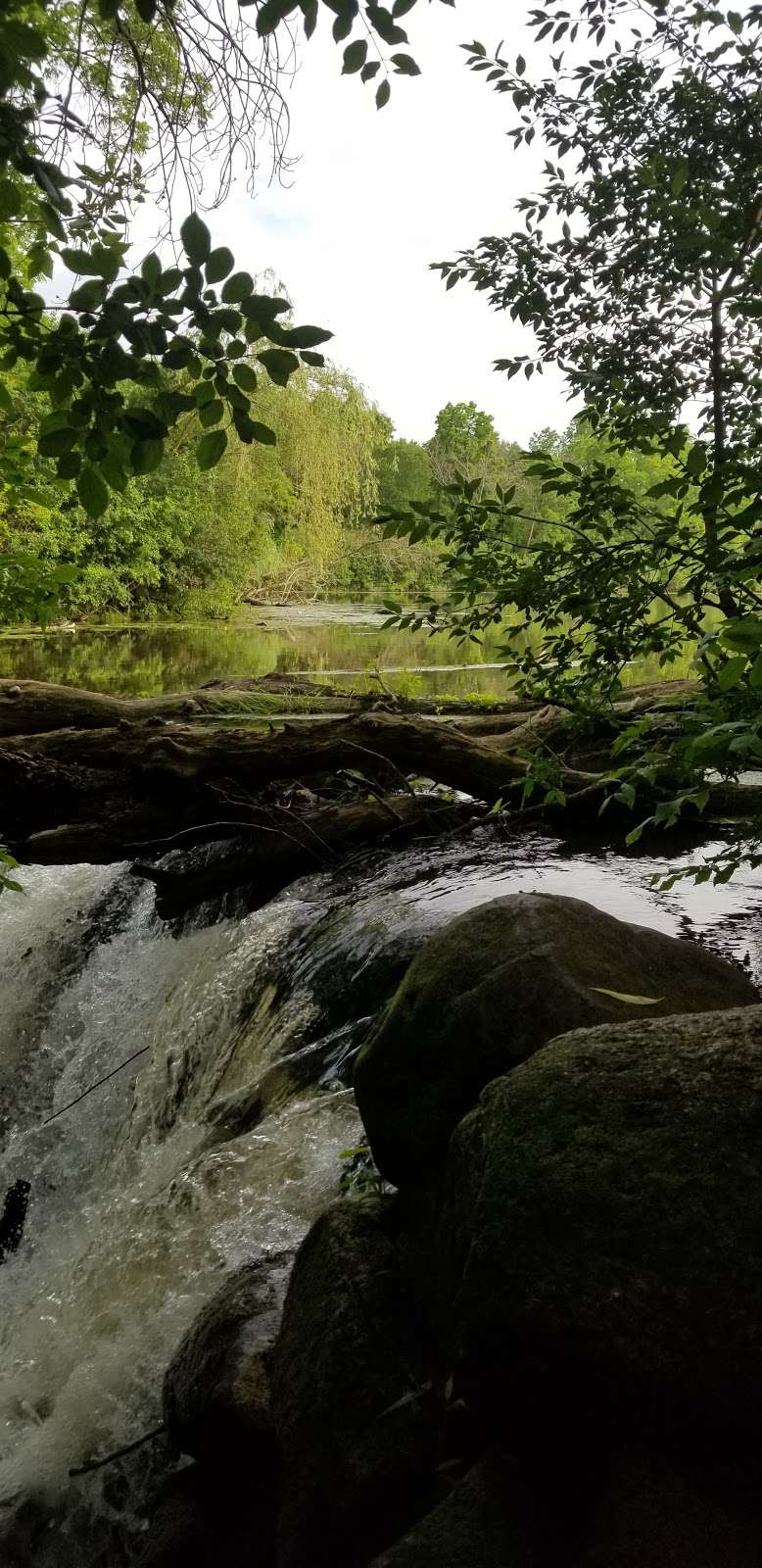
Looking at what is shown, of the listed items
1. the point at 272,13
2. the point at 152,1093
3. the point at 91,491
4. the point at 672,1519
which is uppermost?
the point at 272,13

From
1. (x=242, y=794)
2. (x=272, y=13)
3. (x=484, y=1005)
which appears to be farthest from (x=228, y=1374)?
(x=242, y=794)

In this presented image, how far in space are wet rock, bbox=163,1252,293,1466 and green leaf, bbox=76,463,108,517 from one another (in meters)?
2.35

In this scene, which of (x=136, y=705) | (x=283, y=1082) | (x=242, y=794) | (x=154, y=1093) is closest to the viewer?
(x=283, y=1082)

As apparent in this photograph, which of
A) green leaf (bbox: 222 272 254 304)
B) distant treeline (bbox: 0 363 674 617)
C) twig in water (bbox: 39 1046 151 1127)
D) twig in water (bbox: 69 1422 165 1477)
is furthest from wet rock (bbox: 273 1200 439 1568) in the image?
distant treeline (bbox: 0 363 674 617)

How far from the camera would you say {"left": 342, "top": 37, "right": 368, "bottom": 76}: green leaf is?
1.75m

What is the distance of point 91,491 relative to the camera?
60.7 inches

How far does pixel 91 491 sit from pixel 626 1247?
166 centimetres

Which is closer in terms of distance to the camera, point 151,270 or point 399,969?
point 151,270

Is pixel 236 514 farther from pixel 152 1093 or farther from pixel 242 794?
pixel 152 1093

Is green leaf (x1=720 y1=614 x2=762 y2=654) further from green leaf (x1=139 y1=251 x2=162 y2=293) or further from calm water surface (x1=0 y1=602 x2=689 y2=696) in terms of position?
calm water surface (x1=0 y1=602 x2=689 y2=696)

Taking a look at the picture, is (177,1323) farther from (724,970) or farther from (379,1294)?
(724,970)

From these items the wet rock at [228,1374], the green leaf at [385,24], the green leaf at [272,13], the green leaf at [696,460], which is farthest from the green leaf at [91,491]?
the wet rock at [228,1374]

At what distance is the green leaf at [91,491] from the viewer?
1537mm

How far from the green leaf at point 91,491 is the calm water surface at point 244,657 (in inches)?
302
